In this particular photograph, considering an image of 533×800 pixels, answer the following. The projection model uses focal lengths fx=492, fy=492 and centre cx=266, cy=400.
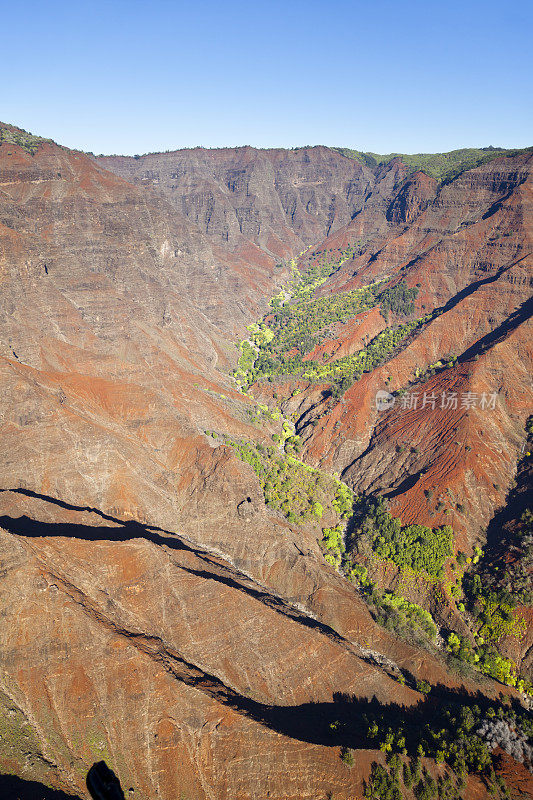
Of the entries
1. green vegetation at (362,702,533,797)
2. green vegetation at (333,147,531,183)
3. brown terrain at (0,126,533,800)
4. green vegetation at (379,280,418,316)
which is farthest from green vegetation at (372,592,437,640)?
green vegetation at (333,147,531,183)

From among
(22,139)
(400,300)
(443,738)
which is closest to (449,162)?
(400,300)

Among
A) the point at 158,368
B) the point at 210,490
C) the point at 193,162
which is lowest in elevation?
the point at 210,490

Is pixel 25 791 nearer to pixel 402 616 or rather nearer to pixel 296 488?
pixel 402 616

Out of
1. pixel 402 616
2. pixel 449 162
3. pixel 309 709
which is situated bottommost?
pixel 402 616

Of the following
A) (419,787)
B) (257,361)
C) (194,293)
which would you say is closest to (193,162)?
(194,293)

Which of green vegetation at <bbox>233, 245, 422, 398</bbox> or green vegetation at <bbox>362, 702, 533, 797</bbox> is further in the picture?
green vegetation at <bbox>233, 245, 422, 398</bbox>

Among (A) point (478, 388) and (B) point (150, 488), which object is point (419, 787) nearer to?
(B) point (150, 488)

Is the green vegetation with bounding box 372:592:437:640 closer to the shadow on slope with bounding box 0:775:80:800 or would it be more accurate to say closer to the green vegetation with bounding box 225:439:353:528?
the green vegetation with bounding box 225:439:353:528
